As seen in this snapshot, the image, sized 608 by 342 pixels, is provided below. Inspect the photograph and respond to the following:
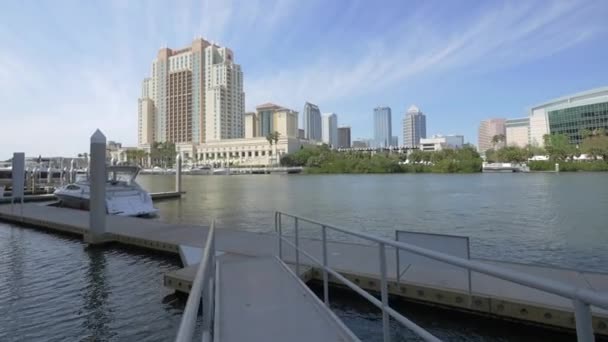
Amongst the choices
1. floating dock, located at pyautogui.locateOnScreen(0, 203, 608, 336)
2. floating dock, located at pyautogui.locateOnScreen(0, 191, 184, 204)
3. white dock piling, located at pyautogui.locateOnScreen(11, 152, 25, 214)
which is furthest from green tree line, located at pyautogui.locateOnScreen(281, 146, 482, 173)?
floating dock, located at pyautogui.locateOnScreen(0, 203, 608, 336)

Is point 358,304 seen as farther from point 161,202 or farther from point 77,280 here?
point 161,202

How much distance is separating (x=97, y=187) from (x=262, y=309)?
37.3ft

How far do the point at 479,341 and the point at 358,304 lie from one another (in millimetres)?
2391

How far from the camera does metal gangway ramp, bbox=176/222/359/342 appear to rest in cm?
401

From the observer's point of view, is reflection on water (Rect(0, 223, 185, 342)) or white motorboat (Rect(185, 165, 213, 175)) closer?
reflection on water (Rect(0, 223, 185, 342))

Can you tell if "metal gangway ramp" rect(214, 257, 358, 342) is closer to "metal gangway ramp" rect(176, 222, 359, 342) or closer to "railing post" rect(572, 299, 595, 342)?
"metal gangway ramp" rect(176, 222, 359, 342)

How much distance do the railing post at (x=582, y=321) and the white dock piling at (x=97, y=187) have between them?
1487 centimetres

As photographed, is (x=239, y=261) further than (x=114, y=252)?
No

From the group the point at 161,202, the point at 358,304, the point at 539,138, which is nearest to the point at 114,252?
the point at 358,304

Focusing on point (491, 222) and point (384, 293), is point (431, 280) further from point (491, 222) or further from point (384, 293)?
point (491, 222)

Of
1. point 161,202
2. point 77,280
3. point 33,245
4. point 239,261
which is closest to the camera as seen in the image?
point 239,261

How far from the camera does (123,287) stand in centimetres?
948

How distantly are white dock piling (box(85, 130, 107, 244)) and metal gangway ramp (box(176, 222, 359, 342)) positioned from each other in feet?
30.6

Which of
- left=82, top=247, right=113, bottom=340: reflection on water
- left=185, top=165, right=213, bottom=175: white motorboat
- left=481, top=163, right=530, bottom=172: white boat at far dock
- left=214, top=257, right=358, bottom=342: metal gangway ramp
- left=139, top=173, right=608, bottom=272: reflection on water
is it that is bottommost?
left=82, top=247, right=113, bottom=340: reflection on water
